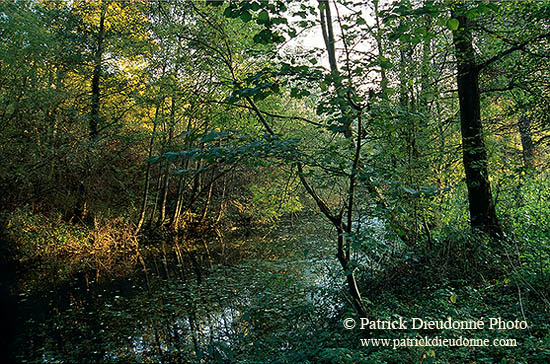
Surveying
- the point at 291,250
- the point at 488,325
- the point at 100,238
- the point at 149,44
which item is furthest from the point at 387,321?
the point at 149,44

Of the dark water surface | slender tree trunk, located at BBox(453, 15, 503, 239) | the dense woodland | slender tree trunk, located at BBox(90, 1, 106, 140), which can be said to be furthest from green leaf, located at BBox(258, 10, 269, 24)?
slender tree trunk, located at BBox(90, 1, 106, 140)

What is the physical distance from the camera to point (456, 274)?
4.94 m

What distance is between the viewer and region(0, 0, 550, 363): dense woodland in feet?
10.1

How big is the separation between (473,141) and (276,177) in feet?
23.4

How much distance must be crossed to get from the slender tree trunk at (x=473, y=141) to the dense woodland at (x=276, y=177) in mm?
41

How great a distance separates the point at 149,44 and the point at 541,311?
12.1 meters

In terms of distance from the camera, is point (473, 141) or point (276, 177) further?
point (276, 177)

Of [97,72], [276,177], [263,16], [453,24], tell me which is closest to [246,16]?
[263,16]

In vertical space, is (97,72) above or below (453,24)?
above

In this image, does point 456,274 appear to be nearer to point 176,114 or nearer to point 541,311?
point 541,311

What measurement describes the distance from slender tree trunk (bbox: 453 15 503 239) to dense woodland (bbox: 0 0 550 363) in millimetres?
41

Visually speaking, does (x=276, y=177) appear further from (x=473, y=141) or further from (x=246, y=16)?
(x=246, y=16)

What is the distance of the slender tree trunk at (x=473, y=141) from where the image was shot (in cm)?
Answer: 534

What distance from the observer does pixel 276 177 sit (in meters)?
11.9
